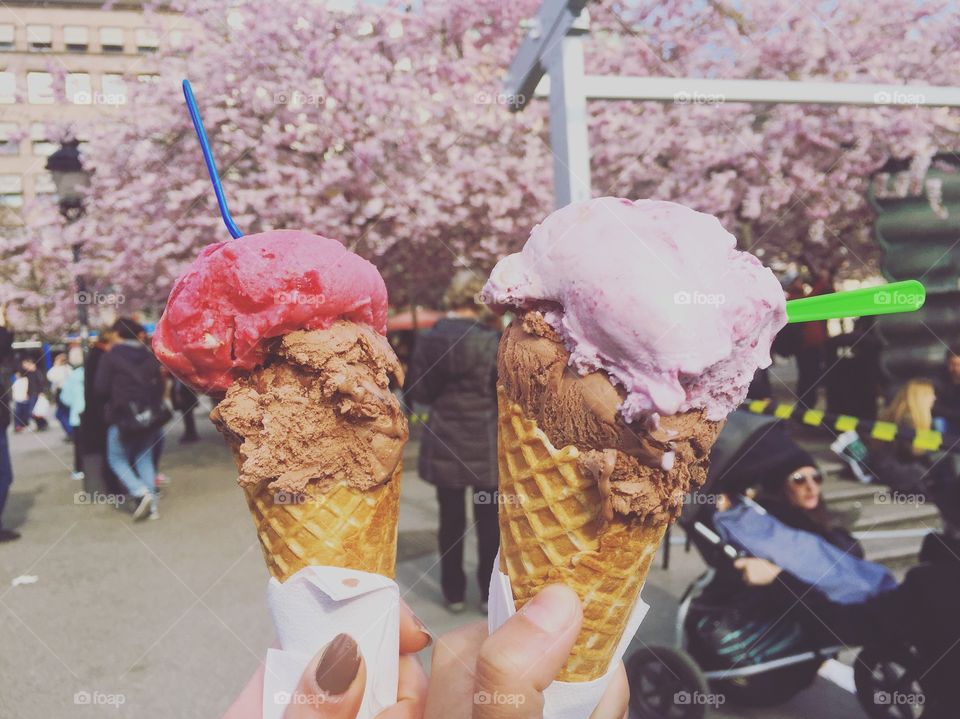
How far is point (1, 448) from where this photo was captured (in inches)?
226

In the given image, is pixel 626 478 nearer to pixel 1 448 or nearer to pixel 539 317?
pixel 539 317

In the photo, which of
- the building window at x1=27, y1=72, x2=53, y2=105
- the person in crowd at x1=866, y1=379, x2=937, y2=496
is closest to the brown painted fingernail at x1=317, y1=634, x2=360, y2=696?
the person in crowd at x1=866, y1=379, x2=937, y2=496

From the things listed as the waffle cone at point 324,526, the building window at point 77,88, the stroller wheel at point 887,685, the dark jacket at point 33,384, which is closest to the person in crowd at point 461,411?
the stroller wheel at point 887,685

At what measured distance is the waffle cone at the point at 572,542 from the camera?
1.31 m

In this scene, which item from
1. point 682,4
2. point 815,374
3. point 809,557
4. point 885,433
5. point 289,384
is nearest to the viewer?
point 289,384

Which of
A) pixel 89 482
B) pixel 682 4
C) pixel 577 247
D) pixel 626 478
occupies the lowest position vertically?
pixel 89 482

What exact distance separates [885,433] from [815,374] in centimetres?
443

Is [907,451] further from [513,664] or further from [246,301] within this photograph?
[246,301]

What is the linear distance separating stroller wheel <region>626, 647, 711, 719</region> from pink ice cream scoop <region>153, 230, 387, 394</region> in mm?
2495

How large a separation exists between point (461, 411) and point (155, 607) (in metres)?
2.63

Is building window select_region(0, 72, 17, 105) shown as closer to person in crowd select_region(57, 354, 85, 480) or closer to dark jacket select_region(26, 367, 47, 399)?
person in crowd select_region(57, 354, 85, 480)

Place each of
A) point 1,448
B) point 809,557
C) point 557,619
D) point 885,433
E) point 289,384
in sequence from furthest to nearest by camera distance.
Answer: point 1,448 < point 885,433 < point 809,557 < point 289,384 < point 557,619

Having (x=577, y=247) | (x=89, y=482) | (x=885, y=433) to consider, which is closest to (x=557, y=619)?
(x=577, y=247)

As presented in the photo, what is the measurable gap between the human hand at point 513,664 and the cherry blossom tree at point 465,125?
6093 mm
